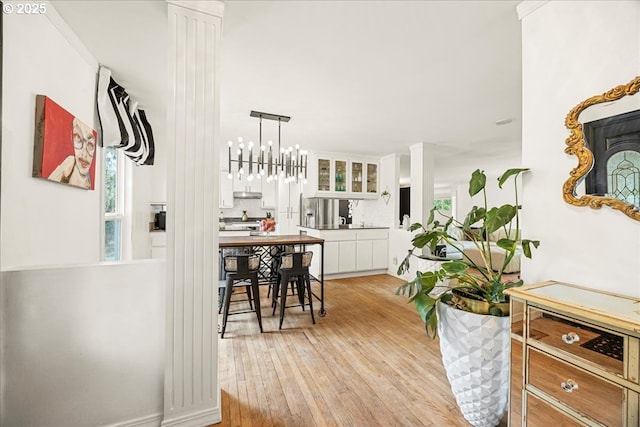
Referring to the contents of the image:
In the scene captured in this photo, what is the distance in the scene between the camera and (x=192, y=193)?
1425mm

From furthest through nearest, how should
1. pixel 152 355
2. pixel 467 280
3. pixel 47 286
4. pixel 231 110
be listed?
1. pixel 231 110
2. pixel 467 280
3. pixel 152 355
4. pixel 47 286

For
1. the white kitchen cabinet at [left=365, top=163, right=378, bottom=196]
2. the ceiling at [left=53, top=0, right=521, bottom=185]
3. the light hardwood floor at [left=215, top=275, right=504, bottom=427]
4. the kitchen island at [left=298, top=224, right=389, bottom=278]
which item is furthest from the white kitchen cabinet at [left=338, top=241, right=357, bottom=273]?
the ceiling at [left=53, top=0, right=521, bottom=185]

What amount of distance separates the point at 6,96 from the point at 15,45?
0.27 m

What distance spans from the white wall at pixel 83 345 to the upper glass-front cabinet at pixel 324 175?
3787 mm

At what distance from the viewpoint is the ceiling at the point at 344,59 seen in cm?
152

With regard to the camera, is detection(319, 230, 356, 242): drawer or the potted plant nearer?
→ the potted plant

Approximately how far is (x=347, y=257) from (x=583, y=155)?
A: 151 inches

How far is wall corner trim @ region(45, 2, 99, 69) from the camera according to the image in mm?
1475

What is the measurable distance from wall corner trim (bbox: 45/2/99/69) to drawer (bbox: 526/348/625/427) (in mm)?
2995

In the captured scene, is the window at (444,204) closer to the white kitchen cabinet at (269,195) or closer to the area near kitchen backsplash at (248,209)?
the white kitchen cabinet at (269,195)

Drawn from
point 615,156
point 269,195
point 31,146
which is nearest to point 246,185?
point 269,195

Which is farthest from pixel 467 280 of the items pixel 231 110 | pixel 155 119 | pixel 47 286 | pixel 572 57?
pixel 155 119

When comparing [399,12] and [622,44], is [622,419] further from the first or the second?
[399,12]

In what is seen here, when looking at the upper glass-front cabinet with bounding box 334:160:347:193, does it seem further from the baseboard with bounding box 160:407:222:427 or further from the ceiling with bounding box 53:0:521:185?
the baseboard with bounding box 160:407:222:427
